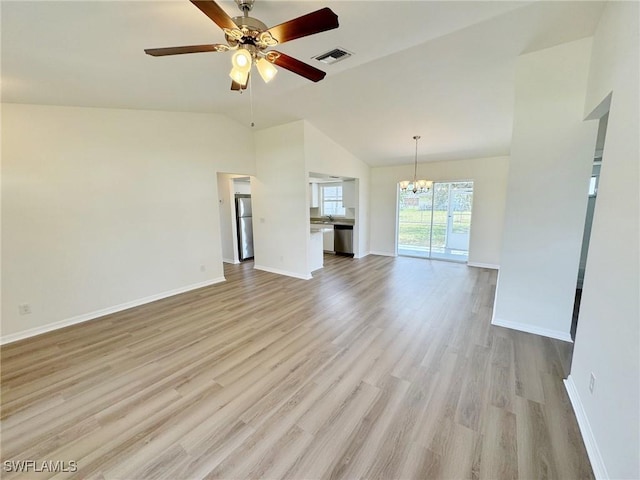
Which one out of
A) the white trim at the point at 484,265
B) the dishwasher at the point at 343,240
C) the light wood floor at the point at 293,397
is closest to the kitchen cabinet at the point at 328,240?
the dishwasher at the point at 343,240

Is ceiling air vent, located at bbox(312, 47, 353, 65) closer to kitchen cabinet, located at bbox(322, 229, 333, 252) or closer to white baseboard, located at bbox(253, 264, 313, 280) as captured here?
white baseboard, located at bbox(253, 264, 313, 280)

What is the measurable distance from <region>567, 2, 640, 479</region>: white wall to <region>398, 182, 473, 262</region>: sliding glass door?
4.57m

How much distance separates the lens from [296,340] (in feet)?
9.36

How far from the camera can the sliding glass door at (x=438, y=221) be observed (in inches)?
252

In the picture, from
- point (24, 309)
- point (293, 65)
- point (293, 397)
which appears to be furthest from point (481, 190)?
point (24, 309)

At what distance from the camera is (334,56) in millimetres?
2645

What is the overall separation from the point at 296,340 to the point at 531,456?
6.69ft

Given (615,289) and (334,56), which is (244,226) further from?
(615,289)

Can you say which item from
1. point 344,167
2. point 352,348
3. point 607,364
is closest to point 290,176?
point 344,167

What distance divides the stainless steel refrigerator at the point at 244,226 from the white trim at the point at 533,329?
214 inches

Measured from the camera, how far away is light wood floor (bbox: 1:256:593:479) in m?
1.52

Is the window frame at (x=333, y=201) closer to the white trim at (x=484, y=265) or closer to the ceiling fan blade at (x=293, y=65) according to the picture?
the white trim at (x=484, y=265)

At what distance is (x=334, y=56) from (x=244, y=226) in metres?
4.65

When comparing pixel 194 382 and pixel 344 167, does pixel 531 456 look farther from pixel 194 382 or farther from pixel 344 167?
pixel 344 167
